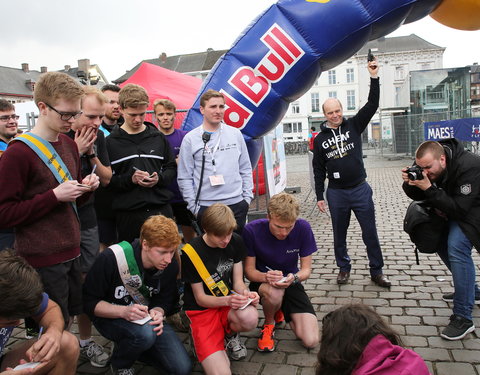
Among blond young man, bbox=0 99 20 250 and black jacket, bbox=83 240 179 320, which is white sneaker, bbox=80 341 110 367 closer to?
black jacket, bbox=83 240 179 320

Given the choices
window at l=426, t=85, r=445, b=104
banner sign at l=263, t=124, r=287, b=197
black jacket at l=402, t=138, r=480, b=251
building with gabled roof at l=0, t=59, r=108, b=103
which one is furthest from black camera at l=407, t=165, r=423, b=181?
building with gabled roof at l=0, t=59, r=108, b=103

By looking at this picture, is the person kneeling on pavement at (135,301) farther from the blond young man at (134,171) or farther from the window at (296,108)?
the window at (296,108)

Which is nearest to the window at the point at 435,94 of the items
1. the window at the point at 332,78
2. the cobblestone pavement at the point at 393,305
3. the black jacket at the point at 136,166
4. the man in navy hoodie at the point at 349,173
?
the cobblestone pavement at the point at 393,305

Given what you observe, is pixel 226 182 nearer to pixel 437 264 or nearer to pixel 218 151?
pixel 218 151

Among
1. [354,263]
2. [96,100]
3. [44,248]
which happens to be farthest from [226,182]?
[354,263]

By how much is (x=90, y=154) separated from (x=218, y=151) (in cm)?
119

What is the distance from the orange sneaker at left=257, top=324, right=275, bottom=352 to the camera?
10.4 feet

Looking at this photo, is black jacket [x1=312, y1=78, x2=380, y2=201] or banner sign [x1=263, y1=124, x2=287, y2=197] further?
banner sign [x1=263, y1=124, x2=287, y2=197]

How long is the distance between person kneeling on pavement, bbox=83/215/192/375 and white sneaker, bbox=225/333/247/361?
0.43m

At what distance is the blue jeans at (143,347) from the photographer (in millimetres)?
2717

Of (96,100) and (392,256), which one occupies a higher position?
(96,100)

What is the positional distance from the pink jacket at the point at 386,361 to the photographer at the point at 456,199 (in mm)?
1980

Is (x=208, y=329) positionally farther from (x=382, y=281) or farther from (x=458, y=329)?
(x=382, y=281)

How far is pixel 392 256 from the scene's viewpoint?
17.9 ft
